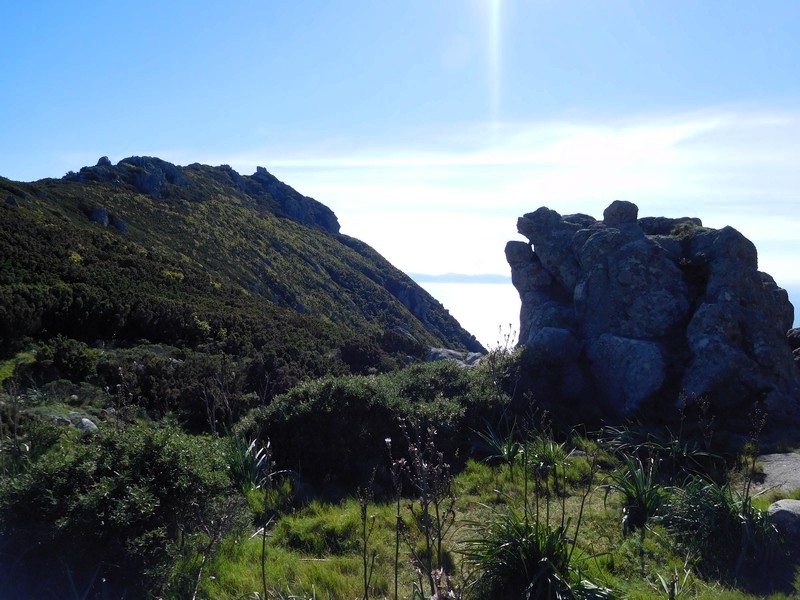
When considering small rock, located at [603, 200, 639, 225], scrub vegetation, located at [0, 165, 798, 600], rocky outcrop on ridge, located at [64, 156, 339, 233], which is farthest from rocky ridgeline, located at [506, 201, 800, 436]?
rocky outcrop on ridge, located at [64, 156, 339, 233]

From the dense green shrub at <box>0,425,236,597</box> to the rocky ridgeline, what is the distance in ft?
23.6

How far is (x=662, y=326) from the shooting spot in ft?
37.9

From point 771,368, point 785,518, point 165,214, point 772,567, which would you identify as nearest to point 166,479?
point 772,567

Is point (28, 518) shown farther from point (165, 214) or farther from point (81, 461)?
point (165, 214)

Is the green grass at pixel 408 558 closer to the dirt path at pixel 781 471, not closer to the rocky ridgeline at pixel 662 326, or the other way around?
the dirt path at pixel 781 471

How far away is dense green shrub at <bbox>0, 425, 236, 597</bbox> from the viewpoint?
4.75 m

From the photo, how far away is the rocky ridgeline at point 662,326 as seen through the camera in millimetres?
10484

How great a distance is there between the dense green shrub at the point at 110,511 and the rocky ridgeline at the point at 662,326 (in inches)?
283

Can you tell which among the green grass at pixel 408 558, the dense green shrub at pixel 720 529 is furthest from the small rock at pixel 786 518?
the green grass at pixel 408 558

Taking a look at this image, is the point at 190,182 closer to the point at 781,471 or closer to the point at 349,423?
the point at 349,423

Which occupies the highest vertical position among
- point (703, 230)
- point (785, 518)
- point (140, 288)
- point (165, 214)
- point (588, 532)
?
point (165, 214)

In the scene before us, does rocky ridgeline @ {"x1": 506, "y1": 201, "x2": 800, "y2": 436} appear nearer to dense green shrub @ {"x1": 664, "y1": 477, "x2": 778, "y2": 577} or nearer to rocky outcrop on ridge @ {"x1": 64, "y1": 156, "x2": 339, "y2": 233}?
dense green shrub @ {"x1": 664, "y1": 477, "x2": 778, "y2": 577}

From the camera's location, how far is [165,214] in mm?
47219

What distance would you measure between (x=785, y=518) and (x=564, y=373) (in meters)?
5.61
